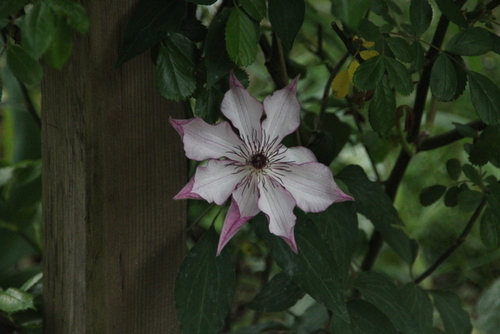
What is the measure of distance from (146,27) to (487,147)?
1.50ft

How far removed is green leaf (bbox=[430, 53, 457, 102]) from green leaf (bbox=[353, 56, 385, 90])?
0.08 metres

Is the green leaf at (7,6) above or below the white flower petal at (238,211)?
above

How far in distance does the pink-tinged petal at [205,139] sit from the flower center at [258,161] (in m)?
0.02

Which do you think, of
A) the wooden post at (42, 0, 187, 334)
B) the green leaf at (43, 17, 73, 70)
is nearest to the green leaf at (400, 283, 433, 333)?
the wooden post at (42, 0, 187, 334)

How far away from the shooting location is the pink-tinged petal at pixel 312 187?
629mm

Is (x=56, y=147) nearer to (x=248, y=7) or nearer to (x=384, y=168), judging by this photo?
(x=248, y=7)

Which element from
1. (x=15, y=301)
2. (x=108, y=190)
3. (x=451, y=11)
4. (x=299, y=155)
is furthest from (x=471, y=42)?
(x=15, y=301)

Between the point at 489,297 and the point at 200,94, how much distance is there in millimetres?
1353

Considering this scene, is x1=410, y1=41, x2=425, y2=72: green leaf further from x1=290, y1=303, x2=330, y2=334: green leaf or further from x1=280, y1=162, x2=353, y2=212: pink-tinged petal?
x1=290, y1=303, x2=330, y2=334: green leaf

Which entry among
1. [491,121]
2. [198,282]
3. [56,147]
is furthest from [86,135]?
[491,121]

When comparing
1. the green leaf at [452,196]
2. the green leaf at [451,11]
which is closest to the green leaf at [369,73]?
the green leaf at [451,11]

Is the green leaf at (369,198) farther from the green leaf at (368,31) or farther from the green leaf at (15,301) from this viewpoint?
the green leaf at (15,301)

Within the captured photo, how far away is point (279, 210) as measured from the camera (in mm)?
617

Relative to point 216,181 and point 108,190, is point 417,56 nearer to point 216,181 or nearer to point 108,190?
point 216,181
